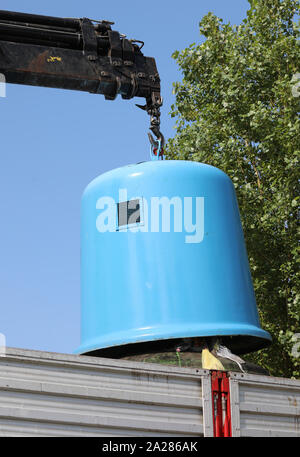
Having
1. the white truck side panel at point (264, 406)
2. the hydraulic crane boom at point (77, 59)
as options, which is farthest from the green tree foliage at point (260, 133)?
the white truck side panel at point (264, 406)

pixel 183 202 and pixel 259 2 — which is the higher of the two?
pixel 259 2

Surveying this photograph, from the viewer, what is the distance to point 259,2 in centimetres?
1686

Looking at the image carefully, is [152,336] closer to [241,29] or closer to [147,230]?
[147,230]

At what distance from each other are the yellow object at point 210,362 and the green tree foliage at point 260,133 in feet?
22.9

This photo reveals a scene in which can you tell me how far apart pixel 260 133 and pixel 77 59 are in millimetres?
7389

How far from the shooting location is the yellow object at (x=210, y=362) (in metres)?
6.73

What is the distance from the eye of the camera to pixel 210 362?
22.2 ft

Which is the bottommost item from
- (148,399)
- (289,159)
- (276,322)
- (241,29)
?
(148,399)

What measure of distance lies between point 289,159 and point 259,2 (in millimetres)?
4543

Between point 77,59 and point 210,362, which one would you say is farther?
point 77,59

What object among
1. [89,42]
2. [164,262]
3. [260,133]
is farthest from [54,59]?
[260,133]

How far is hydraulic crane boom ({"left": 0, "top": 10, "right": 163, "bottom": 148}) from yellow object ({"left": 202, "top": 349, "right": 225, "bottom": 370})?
3.10m

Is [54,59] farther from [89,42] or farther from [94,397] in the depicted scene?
[94,397]
